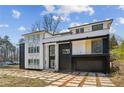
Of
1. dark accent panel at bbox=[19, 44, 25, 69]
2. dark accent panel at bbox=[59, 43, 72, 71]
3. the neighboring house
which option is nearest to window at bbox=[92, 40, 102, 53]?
the neighboring house

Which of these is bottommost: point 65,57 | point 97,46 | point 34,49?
point 65,57

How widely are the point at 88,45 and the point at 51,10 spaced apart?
3587 millimetres

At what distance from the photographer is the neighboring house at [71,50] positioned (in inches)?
588

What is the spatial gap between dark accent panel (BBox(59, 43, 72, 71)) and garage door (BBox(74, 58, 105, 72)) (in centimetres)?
67

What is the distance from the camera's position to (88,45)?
1570cm

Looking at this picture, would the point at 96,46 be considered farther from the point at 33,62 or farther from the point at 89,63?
the point at 33,62

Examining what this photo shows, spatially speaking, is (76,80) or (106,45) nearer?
(76,80)

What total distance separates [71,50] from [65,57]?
1022mm

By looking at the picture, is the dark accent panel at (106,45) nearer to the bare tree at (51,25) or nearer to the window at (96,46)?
the window at (96,46)

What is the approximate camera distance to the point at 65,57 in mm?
17375

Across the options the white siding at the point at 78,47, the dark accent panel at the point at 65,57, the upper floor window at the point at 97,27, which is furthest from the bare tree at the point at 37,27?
the upper floor window at the point at 97,27

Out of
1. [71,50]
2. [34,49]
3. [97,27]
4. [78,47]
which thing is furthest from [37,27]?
[97,27]
